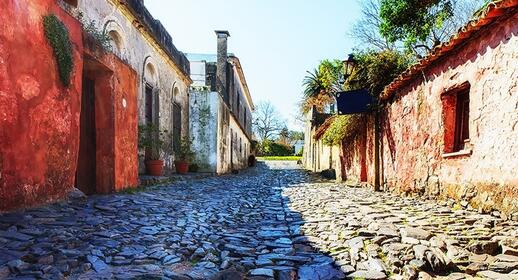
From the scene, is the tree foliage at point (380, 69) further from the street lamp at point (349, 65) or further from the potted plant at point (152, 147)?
the potted plant at point (152, 147)

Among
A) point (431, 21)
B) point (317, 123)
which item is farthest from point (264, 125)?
point (431, 21)

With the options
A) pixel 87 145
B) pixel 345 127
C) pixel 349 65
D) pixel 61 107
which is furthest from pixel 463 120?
pixel 87 145

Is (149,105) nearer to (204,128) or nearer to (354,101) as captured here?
(204,128)

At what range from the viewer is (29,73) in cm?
443

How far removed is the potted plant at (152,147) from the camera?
9953 millimetres

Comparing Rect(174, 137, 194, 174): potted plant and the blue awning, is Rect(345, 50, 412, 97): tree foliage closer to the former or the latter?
the blue awning

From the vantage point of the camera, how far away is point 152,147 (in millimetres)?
10742

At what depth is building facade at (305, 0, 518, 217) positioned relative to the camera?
464 centimetres

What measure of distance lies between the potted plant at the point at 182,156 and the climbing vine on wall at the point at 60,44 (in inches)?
327

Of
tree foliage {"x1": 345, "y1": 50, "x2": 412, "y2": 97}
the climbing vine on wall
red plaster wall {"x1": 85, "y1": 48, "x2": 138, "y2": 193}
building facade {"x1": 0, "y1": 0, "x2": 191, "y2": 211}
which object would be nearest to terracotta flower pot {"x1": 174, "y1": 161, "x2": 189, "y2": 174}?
building facade {"x1": 0, "y1": 0, "x2": 191, "y2": 211}

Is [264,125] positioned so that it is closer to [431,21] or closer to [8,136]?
[431,21]

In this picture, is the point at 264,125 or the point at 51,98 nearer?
the point at 51,98

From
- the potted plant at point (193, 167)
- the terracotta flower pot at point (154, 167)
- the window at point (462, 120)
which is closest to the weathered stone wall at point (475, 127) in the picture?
the window at point (462, 120)

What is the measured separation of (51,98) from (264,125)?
53608 millimetres
